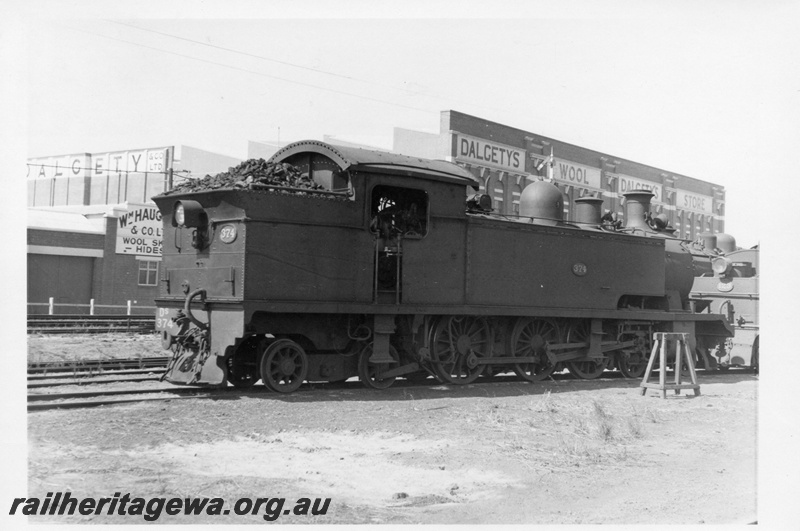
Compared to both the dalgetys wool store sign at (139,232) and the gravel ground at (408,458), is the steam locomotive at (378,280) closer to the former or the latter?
the gravel ground at (408,458)

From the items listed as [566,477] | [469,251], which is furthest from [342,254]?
[566,477]

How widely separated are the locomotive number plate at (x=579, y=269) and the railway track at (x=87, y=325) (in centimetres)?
1198

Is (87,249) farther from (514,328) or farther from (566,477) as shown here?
(566,477)

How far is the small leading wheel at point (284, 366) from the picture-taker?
32.9ft

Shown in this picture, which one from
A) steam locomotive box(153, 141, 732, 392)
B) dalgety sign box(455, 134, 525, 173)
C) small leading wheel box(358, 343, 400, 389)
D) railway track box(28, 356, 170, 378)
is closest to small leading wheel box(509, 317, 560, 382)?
steam locomotive box(153, 141, 732, 392)

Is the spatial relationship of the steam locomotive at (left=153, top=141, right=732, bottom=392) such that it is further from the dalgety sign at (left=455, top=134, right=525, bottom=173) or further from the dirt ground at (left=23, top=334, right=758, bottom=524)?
the dalgety sign at (left=455, top=134, right=525, bottom=173)

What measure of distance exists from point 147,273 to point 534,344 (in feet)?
70.4

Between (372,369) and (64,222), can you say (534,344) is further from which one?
(64,222)

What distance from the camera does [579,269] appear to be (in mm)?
13648

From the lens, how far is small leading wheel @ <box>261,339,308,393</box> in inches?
394

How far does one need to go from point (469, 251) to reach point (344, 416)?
13.1 ft

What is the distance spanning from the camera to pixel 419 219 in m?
11.5

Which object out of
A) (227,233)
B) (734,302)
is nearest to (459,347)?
(227,233)

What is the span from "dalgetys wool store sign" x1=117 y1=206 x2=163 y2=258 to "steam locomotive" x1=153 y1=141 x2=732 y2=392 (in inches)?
785
